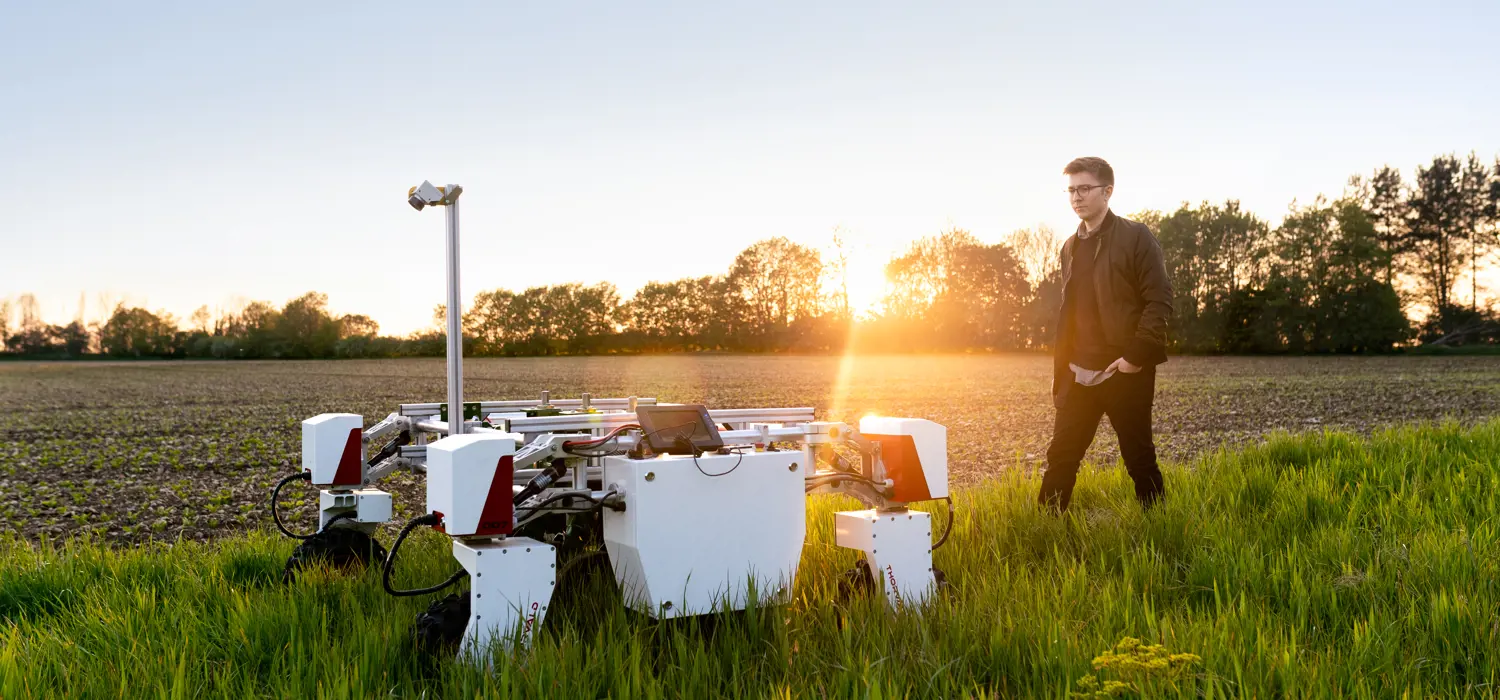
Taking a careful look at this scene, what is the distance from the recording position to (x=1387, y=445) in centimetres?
799

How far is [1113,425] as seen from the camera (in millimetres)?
5281

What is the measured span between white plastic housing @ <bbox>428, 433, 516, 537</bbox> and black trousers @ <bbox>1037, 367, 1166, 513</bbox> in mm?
3502

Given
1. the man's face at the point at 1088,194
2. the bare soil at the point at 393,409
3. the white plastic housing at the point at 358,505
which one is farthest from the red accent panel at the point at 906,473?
the bare soil at the point at 393,409

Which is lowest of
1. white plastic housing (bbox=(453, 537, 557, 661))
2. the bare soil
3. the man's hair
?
the bare soil

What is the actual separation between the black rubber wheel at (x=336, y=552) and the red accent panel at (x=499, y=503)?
1.81 metres

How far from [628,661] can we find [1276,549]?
3608 mm

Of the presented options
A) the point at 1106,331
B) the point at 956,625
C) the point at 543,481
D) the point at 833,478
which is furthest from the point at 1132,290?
the point at 543,481

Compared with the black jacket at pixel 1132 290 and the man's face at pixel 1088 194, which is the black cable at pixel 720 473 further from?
the man's face at pixel 1088 194

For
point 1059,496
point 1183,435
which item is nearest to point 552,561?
point 1059,496

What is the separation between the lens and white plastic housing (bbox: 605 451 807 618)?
132 inches

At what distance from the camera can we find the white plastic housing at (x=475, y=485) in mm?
3125

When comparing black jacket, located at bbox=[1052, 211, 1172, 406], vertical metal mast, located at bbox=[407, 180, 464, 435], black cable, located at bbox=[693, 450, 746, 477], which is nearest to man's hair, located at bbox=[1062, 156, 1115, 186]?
black jacket, located at bbox=[1052, 211, 1172, 406]

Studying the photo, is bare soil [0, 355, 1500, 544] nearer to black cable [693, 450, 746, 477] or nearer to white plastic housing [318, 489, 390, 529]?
white plastic housing [318, 489, 390, 529]

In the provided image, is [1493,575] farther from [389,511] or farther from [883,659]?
[389,511]
